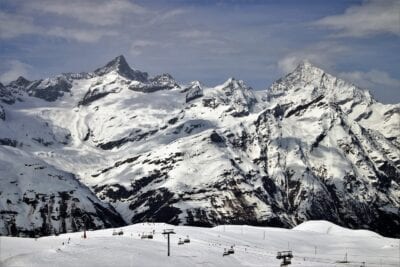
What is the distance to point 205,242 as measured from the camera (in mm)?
197125

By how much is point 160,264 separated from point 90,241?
67.2 ft

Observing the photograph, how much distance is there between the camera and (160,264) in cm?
14275

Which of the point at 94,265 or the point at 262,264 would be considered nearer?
the point at 94,265

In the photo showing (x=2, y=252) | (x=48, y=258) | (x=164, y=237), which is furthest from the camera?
(x=164, y=237)

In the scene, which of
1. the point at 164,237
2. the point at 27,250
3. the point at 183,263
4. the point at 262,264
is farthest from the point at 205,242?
the point at 27,250

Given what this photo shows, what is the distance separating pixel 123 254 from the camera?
143250mm

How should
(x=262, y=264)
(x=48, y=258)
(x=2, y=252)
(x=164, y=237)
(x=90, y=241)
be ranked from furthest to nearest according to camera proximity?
(x=164, y=237), (x=262, y=264), (x=90, y=241), (x=2, y=252), (x=48, y=258)

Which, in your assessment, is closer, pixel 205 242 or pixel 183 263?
pixel 183 263

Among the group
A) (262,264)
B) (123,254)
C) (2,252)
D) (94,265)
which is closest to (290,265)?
(262,264)

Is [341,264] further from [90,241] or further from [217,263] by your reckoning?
[90,241]

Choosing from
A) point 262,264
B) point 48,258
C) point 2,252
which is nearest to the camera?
point 48,258

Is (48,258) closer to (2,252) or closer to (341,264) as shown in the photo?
(2,252)

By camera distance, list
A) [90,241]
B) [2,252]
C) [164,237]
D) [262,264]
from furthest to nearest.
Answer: [164,237] < [262,264] < [90,241] < [2,252]

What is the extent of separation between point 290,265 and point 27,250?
6442 cm
